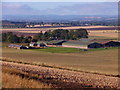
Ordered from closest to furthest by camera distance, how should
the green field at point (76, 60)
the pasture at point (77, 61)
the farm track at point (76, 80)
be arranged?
→ 1. the farm track at point (76, 80)
2. the pasture at point (77, 61)
3. the green field at point (76, 60)

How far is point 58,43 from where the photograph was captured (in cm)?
5669

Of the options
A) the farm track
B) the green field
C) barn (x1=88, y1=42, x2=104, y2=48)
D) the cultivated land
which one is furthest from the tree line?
the farm track

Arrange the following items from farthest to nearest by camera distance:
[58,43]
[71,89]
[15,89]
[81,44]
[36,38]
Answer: [36,38]
[58,43]
[81,44]
[71,89]
[15,89]

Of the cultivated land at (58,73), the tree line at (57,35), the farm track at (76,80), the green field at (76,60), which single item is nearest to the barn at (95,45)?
the tree line at (57,35)

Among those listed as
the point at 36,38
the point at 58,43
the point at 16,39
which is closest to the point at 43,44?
the point at 58,43

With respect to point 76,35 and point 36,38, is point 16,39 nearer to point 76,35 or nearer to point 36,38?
point 36,38

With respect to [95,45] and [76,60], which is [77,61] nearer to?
[76,60]

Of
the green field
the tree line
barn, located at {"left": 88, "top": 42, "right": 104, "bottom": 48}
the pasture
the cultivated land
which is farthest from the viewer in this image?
the tree line

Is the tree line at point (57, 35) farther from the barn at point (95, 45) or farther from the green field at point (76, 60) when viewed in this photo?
the green field at point (76, 60)

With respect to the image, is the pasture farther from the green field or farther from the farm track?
the farm track

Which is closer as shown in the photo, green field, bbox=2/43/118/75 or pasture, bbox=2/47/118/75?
pasture, bbox=2/47/118/75

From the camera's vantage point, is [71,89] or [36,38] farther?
[36,38]

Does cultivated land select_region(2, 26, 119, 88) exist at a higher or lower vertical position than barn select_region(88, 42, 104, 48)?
higher

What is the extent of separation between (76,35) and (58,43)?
62.9 feet
